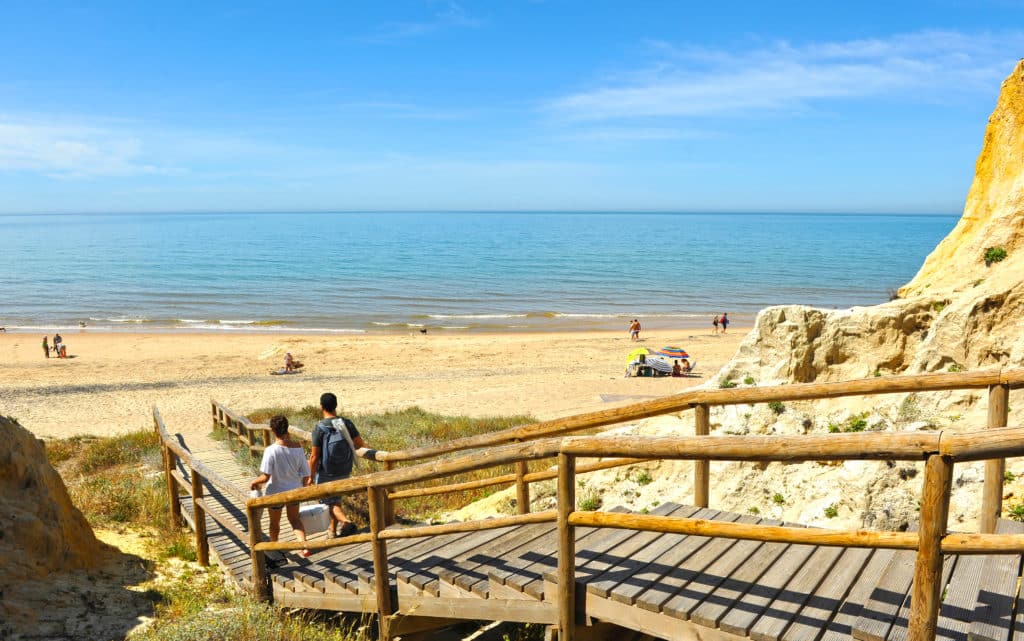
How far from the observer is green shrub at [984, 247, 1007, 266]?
8.82 meters

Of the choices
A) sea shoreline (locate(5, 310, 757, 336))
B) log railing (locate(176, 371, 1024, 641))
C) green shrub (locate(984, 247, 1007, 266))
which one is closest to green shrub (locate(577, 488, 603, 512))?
log railing (locate(176, 371, 1024, 641))

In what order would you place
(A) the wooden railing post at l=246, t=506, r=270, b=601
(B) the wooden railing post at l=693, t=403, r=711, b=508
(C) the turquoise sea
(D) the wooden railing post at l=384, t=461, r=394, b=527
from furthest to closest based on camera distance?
(C) the turquoise sea < (D) the wooden railing post at l=384, t=461, r=394, b=527 < (A) the wooden railing post at l=246, t=506, r=270, b=601 < (B) the wooden railing post at l=693, t=403, r=711, b=508

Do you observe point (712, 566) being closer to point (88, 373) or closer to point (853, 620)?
point (853, 620)

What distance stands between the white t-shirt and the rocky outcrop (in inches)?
84.5

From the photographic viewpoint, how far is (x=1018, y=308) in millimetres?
7129

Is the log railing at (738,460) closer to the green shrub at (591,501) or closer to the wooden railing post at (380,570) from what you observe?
the wooden railing post at (380,570)

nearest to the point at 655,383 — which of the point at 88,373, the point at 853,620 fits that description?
the point at 853,620

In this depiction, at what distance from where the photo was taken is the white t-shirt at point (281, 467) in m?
6.33

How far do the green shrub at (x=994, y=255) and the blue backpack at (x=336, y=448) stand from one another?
829 cm

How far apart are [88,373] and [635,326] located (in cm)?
2359

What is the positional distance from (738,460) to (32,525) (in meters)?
6.67

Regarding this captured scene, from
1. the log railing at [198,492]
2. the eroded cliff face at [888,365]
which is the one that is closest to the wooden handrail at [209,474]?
the log railing at [198,492]

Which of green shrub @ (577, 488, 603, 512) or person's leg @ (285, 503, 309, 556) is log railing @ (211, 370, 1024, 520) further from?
green shrub @ (577, 488, 603, 512)

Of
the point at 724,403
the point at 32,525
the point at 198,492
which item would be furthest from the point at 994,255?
the point at 32,525
